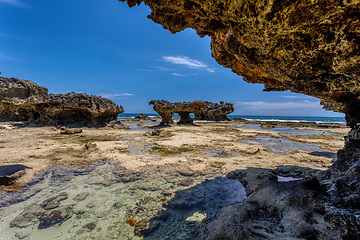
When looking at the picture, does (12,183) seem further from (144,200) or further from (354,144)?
(354,144)

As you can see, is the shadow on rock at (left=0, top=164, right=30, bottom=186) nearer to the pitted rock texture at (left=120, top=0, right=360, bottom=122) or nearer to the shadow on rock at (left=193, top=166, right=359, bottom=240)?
the shadow on rock at (left=193, top=166, right=359, bottom=240)

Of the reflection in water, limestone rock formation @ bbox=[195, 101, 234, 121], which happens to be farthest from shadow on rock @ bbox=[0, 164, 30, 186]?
limestone rock formation @ bbox=[195, 101, 234, 121]

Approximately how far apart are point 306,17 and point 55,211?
6998 millimetres

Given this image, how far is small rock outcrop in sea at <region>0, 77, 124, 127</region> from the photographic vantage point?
1711 centimetres

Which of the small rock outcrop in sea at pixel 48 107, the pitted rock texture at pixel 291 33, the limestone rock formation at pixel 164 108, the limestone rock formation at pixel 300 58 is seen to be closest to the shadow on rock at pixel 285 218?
the limestone rock formation at pixel 300 58

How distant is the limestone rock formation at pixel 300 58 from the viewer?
2.08 meters

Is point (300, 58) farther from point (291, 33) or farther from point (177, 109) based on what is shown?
point (177, 109)

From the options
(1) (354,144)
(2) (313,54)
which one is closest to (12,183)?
(2) (313,54)

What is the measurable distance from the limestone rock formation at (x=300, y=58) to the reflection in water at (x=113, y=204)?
57.9 inches

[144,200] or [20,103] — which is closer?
[144,200]

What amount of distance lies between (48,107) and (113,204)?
80.0 feet

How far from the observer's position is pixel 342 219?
183 cm

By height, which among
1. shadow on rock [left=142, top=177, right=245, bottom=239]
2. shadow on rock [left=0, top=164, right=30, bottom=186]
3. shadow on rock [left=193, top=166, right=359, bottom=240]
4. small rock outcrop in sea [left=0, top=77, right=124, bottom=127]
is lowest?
shadow on rock [left=142, top=177, right=245, bottom=239]

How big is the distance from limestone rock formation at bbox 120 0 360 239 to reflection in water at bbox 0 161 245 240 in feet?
4.83
